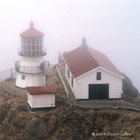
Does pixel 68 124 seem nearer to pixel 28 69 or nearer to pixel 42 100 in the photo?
pixel 42 100

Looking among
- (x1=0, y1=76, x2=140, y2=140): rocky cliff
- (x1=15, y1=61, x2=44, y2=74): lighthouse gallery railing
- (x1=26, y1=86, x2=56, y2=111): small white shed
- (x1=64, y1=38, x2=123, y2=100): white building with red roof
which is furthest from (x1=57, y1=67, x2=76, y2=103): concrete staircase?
(x1=15, y1=61, x2=44, y2=74): lighthouse gallery railing

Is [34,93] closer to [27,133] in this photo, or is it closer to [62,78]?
[27,133]

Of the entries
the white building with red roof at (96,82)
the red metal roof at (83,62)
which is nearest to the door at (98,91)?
the white building with red roof at (96,82)

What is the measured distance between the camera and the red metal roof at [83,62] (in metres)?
21.3

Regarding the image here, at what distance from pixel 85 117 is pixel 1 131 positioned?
5.21m

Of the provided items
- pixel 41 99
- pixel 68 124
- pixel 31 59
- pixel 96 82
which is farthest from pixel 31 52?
pixel 68 124

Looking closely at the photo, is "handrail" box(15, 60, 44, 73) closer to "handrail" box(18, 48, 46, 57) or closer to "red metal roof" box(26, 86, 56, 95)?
"handrail" box(18, 48, 46, 57)

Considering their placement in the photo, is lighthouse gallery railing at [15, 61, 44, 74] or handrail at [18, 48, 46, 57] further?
lighthouse gallery railing at [15, 61, 44, 74]

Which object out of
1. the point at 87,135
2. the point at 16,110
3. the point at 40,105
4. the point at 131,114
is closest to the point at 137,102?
the point at 131,114

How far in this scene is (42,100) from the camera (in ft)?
66.8

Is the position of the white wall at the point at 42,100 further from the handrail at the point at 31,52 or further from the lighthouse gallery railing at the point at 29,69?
the handrail at the point at 31,52

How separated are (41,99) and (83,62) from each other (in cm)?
408

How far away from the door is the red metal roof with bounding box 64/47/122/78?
1.04m

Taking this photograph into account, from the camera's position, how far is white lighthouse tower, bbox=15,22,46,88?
23.7 m
